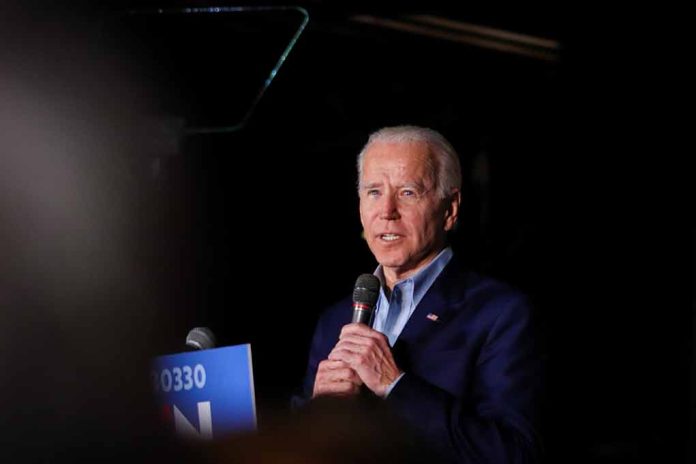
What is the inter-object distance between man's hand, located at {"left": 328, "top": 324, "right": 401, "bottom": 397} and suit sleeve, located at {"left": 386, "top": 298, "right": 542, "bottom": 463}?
3 cm

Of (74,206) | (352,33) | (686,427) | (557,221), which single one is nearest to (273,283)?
(352,33)

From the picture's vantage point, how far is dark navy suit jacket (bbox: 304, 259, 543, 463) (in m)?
1.47

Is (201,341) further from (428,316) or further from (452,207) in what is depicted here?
(452,207)

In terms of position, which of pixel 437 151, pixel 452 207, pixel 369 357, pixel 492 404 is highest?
pixel 437 151

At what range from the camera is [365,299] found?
5.11 ft

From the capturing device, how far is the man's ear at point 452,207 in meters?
1.75

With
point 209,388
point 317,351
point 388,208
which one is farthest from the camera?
point 317,351

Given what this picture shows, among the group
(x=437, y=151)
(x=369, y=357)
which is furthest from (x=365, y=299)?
(x=437, y=151)

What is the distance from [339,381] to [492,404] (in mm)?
305

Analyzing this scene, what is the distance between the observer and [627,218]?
13.4 feet

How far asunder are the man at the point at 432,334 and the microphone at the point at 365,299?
0.12ft

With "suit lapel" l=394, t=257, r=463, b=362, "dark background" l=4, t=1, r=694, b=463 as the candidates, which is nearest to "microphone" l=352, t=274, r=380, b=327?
"suit lapel" l=394, t=257, r=463, b=362

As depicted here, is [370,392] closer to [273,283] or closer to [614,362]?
[273,283]

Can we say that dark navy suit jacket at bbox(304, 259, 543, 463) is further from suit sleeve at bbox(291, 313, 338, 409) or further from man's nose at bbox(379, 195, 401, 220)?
suit sleeve at bbox(291, 313, 338, 409)
